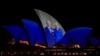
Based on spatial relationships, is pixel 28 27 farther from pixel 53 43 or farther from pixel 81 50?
pixel 81 50

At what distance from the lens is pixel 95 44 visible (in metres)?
15.9

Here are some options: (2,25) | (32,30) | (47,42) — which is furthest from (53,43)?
(2,25)

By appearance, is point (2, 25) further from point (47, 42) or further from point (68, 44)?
point (68, 44)

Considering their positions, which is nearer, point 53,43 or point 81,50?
point 81,50

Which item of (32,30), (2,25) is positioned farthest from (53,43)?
(2,25)

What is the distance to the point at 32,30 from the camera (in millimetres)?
16422

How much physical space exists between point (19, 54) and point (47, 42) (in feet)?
6.02

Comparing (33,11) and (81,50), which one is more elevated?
(33,11)

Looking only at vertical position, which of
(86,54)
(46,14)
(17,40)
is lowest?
(86,54)

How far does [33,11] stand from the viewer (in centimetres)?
1647

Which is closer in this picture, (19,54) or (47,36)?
(19,54)

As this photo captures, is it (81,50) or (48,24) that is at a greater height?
(48,24)

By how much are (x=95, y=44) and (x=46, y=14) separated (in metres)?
3.02

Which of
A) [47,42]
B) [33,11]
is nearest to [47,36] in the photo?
[47,42]
